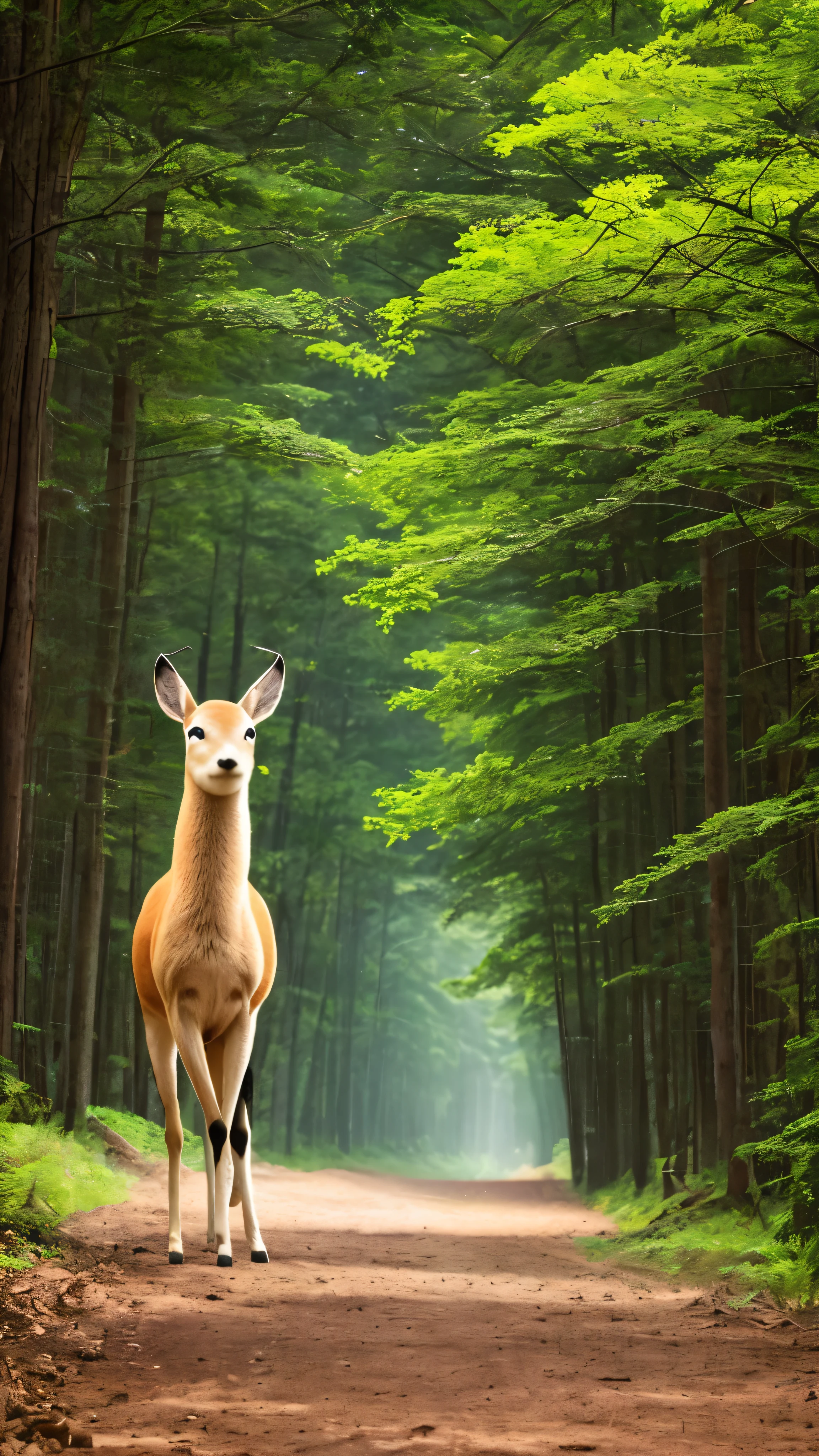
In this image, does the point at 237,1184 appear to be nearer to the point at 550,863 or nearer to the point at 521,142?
the point at 521,142

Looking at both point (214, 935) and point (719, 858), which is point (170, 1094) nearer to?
point (214, 935)

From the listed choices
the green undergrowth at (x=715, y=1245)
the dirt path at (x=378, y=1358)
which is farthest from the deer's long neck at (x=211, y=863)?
the green undergrowth at (x=715, y=1245)

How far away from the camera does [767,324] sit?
8703mm

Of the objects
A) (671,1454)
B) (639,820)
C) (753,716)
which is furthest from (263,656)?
(671,1454)

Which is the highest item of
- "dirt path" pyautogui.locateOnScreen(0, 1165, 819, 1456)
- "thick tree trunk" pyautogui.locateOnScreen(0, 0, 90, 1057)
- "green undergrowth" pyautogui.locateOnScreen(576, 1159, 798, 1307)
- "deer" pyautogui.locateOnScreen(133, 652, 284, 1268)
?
"thick tree trunk" pyautogui.locateOnScreen(0, 0, 90, 1057)

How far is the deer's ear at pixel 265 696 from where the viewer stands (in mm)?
7215

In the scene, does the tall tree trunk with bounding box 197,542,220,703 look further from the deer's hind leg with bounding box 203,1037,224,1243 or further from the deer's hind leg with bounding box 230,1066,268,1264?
the deer's hind leg with bounding box 203,1037,224,1243

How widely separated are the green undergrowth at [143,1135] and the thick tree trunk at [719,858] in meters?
7.06

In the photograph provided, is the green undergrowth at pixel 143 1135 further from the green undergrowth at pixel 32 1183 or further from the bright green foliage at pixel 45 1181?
the green undergrowth at pixel 32 1183

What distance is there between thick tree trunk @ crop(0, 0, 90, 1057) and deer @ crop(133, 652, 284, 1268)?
1746 mm

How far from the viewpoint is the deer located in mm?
6879

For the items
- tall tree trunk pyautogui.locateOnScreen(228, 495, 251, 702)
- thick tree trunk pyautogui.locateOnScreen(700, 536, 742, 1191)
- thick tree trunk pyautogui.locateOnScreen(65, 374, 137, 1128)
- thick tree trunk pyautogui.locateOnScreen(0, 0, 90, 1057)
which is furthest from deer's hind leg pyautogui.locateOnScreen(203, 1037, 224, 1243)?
tall tree trunk pyautogui.locateOnScreen(228, 495, 251, 702)

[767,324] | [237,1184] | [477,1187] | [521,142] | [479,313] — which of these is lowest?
A: [477,1187]

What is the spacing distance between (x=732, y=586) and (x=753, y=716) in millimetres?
3932
